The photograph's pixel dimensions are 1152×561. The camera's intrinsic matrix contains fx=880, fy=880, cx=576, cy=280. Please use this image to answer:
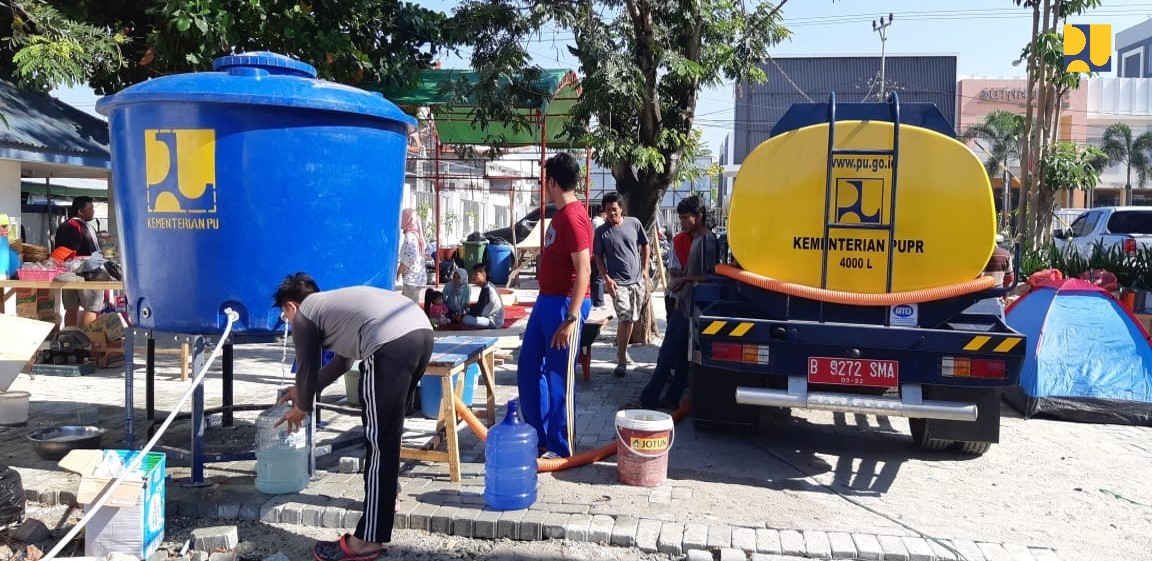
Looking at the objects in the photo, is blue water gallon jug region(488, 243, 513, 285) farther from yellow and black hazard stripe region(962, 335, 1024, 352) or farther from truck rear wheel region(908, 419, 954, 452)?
yellow and black hazard stripe region(962, 335, 1024, 352)

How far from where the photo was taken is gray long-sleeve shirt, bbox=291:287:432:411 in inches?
157

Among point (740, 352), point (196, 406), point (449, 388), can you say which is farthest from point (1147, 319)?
point (196, 406)

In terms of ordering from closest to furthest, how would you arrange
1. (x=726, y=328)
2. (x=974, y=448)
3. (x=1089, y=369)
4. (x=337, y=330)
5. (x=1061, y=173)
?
(x=337, y=330)
(x=726, y=328)
(x=974, y=448)
(x=1089, y=369)
(x=1061, y=173)

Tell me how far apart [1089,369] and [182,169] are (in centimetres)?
689

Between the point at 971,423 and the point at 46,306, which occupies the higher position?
the point at 46,306

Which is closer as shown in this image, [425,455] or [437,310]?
[425,455]

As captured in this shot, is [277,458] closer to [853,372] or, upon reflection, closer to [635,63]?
[853,372]

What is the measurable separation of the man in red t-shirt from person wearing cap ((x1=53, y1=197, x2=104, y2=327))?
658cm

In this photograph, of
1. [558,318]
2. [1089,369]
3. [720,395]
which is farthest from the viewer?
[1089,369]

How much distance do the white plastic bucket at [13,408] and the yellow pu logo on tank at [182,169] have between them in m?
2.84

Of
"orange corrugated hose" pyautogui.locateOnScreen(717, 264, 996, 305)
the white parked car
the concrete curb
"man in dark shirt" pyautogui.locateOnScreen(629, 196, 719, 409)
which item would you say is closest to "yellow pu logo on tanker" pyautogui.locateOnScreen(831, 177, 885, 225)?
"orange corrugated hose" pyautogui.locateOnScreen(717, 264, 996, 305)

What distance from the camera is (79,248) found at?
10664 mm

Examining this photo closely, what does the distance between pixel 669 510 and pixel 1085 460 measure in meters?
3.27

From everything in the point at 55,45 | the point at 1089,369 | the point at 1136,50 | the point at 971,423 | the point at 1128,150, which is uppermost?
the point at 1136,50
